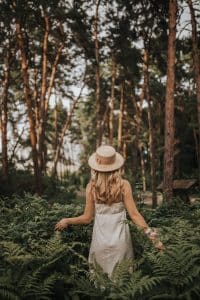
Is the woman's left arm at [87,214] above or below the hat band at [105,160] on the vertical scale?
below

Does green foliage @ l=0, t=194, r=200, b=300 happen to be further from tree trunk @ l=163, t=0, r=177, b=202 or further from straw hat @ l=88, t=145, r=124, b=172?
tree trunk @ l=163, t=0, r=177, b=202

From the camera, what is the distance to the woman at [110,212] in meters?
5.13

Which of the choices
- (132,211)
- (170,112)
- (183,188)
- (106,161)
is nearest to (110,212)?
(132,211)

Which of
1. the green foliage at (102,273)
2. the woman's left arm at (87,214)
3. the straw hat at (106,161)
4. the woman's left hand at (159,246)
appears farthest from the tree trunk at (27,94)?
the woman's left hand at (159,246)

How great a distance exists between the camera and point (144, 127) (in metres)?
49.2

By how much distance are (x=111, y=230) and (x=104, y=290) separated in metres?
0.75

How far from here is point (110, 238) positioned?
16.9 feet

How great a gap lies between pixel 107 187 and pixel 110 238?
0.58 m

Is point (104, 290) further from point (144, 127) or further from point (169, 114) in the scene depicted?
point (144, 127)

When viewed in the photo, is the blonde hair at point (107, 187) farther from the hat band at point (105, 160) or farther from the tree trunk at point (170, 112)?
the tree trunk at point (170, 112)

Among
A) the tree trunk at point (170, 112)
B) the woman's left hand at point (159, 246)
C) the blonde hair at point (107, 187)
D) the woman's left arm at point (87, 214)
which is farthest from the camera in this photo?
the tree trunk at point (170, 112)

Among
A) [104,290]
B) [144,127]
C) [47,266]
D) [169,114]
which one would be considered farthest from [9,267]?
[144,127]

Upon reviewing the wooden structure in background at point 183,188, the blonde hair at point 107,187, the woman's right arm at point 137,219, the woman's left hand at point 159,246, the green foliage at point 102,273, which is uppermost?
the blonde hair at point 107,187

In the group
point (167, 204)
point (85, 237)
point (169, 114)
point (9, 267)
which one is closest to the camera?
point (9, 267)
